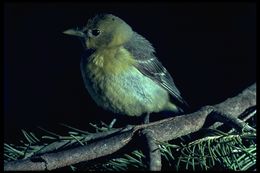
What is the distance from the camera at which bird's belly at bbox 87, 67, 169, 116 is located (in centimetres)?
430

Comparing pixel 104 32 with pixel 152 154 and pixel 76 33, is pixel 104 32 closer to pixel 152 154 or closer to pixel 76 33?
pixel 76 33

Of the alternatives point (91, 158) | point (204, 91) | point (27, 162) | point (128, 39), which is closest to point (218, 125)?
point (91, 158)

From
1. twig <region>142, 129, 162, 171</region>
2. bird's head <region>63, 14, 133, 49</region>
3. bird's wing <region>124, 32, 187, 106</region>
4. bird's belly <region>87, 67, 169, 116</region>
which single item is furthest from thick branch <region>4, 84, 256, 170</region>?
bird's head <region>63, 14, 133, 49</region>

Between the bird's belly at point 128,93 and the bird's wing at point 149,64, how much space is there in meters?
0.12

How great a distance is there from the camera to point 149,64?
4.93 m

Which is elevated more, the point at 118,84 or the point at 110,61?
the point at 110,61

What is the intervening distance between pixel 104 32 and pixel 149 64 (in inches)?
21.4

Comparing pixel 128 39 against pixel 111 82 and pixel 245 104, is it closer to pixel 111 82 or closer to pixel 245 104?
pixel 111 82

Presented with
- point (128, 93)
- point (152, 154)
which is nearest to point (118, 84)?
point (128, 93)

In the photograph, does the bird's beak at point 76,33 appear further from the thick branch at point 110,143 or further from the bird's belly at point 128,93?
the thick branch at point 110,143

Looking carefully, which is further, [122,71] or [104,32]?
[104,32]

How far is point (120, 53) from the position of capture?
4609mm

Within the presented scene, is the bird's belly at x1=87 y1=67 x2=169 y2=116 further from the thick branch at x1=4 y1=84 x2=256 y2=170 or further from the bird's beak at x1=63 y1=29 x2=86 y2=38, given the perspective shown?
Answer: the thick branch at x1=4 y1=84 x2=256 y2=170

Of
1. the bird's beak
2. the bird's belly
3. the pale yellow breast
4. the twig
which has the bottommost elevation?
the bird's belly
